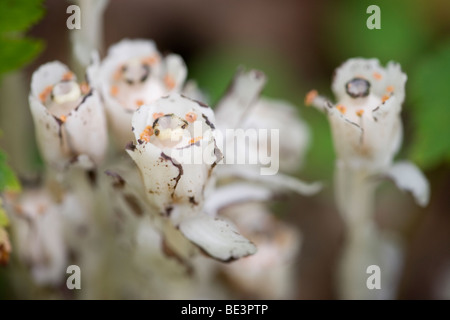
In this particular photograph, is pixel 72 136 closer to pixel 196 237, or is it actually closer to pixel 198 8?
pixel 196 237

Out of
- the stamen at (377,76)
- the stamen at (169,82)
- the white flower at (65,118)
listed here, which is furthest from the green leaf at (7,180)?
the stamen at (377,76)

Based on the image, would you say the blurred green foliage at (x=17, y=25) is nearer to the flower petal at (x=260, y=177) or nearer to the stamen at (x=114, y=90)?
the stamen at (x=114, y=90)

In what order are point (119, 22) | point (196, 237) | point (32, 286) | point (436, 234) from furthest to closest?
point (119, 22) → point (436, 234) → point (32, 286) → point (196, 237)

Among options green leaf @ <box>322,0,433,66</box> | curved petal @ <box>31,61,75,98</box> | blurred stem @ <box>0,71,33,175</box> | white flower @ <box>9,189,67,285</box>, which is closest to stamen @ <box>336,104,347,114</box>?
curved petal @ <box>31,61,75,98</box>

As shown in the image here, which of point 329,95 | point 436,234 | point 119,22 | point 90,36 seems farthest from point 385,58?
point 90,36

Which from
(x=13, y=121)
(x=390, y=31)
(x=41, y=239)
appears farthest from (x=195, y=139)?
(x=390, y=31)
